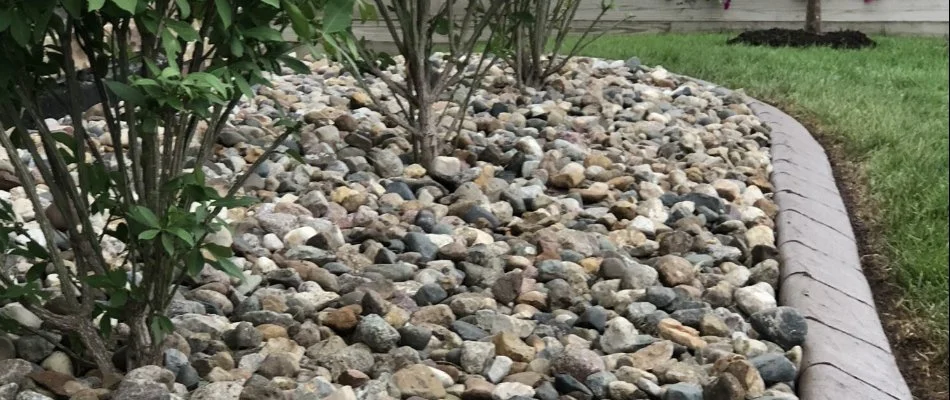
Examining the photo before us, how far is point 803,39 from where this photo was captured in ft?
23.6

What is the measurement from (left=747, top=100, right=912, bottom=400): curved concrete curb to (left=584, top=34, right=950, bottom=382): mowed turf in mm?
133

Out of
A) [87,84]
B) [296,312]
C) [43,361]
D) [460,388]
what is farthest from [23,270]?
[87,84]

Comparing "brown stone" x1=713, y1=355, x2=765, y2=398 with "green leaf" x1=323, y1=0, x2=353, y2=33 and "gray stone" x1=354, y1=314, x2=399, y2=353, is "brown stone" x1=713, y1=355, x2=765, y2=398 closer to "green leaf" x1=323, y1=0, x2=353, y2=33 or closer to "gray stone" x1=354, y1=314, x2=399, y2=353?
"gray stone" x1=354, y1=314, x2=399, y2=353

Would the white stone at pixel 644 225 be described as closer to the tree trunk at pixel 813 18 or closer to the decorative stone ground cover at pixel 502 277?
the decorative stone ground cover at pixel 502 277

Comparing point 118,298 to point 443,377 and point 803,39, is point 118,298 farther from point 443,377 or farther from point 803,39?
point 803,39

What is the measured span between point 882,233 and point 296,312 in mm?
1785

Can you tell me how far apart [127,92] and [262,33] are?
0.81 ft

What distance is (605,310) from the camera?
2.27 meters

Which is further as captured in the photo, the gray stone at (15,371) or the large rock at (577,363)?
the large rock at (577,363)

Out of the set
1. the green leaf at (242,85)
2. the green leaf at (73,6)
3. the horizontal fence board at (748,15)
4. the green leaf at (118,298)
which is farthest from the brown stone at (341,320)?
the horizontal fence board at (748,15)

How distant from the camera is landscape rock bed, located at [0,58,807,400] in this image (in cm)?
186

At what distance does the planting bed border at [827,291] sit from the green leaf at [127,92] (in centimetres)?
132

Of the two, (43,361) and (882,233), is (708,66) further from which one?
(43,361)

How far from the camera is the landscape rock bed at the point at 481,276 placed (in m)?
1.86
